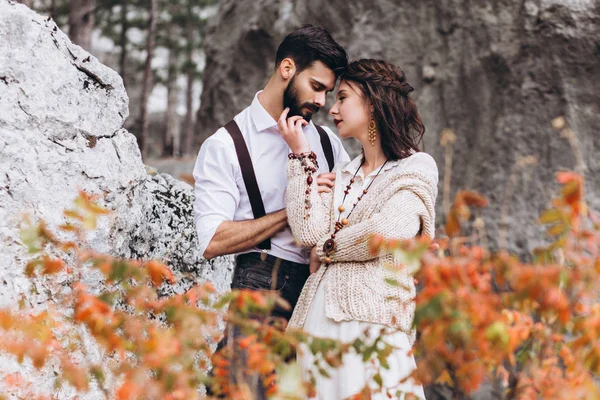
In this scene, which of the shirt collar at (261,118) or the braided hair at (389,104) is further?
the shirt collar at (261,118)

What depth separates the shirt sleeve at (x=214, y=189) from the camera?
3.12 metres

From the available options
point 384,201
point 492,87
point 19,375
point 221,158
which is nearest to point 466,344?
point 384,201

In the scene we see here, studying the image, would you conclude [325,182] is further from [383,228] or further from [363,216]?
[383,228]

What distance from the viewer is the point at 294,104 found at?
11.2 ft

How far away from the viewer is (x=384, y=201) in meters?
2.88

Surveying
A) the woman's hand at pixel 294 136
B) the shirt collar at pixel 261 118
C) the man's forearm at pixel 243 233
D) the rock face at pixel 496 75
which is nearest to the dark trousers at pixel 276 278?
the man's forearm at pixel 243 233

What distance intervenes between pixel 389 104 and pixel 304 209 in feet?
2.09

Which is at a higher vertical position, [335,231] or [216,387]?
[335,231]

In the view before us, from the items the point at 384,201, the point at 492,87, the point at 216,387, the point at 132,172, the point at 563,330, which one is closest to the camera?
the point at 563,330

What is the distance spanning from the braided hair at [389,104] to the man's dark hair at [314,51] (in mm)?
242

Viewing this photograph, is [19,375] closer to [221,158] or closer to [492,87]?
[221,158]

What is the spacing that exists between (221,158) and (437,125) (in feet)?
12.3

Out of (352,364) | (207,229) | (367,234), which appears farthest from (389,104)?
(352,364)

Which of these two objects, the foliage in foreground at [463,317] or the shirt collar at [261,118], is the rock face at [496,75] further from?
the foliage in foreground at [463,317]
